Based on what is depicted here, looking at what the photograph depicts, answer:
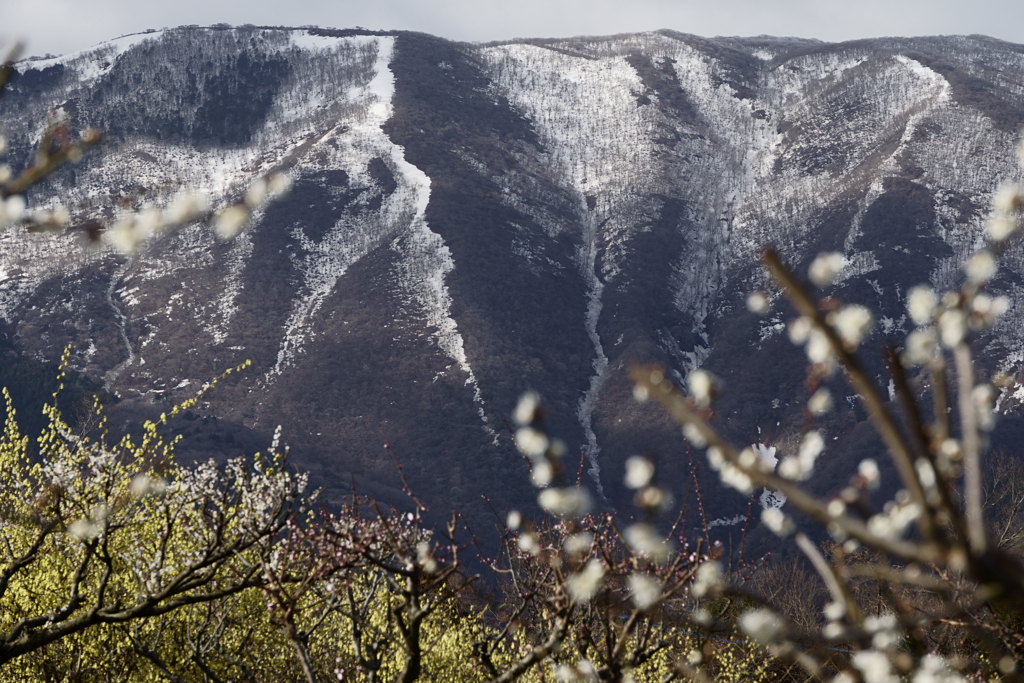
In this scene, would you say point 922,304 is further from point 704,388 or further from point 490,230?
point 490,230

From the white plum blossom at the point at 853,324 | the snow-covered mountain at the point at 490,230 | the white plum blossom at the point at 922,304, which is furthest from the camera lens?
the snow-covered mountain at the point at 490,230

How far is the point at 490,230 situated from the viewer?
327ft

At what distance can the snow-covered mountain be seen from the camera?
7856 cm

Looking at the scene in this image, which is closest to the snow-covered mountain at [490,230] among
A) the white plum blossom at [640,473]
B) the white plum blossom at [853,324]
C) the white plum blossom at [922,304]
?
the white plum blossom at [640,473]

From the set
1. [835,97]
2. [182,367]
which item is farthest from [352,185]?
[835,97]

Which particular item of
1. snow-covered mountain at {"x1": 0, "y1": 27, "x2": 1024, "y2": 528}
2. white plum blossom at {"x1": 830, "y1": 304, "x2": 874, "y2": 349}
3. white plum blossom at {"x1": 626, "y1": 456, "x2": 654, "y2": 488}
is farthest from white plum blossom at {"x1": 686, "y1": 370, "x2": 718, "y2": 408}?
snow-covered mountain at {"x1": 0, "y1": 27, "x2": 1024, "y2": 528}

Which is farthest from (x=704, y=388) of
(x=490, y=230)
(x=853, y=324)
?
(x=490, y=230)

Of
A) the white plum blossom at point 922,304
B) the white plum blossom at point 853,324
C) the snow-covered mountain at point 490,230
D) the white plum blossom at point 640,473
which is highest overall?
the white plum blossom at point 853,324

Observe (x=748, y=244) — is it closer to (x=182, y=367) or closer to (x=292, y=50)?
(x=182, y=367)

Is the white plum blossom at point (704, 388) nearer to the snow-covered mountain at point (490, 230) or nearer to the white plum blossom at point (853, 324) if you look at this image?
the white plum blossom at point (853, 324)

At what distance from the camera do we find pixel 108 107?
120 m

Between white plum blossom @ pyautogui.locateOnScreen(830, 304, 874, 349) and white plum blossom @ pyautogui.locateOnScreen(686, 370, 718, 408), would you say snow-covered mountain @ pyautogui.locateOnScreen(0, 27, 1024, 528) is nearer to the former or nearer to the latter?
white plum blossom @ pyautogui.locateOnScreen(686, 370, 718, 408)

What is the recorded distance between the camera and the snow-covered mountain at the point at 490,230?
7856 centimetres

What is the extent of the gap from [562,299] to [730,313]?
18.4 metres
